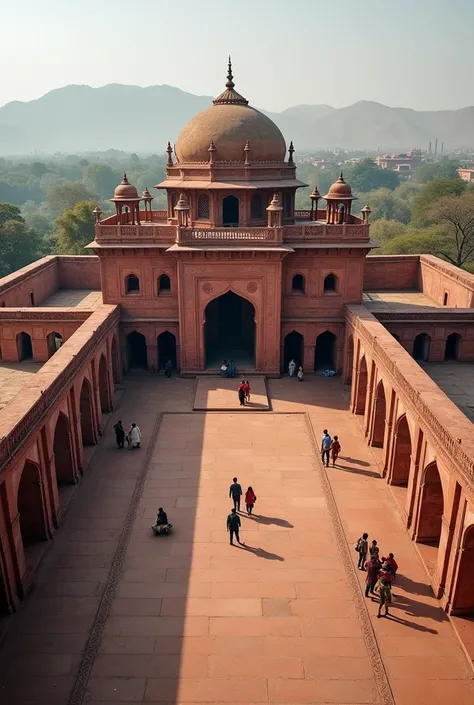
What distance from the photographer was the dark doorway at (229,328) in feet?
105

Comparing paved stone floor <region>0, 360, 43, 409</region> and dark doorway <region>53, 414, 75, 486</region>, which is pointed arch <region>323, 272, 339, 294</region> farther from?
dark doorway <region>53, 414, 75, 486</region>

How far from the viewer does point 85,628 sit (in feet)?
46.4

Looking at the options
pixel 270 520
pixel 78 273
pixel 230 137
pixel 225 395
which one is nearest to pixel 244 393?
pixel 225 395

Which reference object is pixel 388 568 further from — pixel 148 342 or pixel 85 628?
pixel 148 342

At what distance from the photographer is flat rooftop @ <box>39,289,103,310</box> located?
32.2 m

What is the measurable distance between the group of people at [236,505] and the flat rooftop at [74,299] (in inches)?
629

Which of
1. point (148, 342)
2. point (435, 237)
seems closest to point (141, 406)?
point (148, 342)

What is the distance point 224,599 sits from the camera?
49.2 feet

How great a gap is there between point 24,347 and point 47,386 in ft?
36.0

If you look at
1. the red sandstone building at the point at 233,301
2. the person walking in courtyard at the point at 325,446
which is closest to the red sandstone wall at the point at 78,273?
the red sandstone building at the point at 233,301

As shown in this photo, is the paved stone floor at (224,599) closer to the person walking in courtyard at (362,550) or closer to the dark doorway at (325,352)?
the person walking in courtyard at (362,550)

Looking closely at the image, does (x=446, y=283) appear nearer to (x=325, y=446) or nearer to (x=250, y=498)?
(x=325, y=446)

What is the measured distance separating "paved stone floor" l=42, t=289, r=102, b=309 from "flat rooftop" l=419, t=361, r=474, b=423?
16416 mm

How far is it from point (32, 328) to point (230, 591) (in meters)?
15.7
